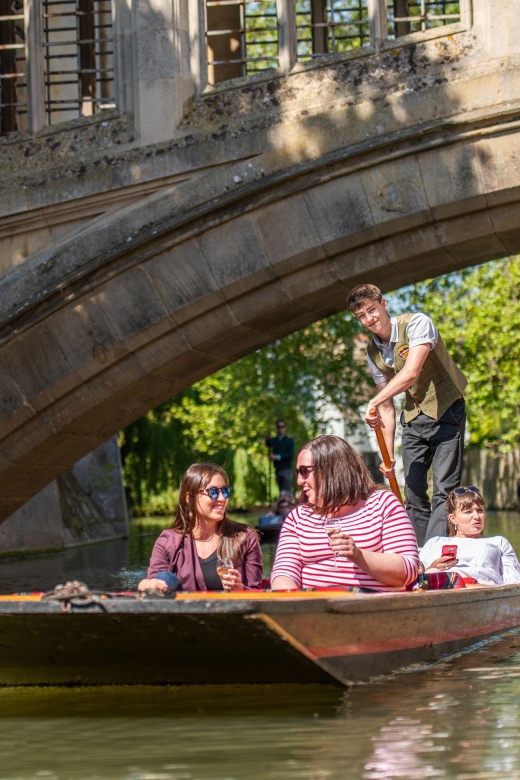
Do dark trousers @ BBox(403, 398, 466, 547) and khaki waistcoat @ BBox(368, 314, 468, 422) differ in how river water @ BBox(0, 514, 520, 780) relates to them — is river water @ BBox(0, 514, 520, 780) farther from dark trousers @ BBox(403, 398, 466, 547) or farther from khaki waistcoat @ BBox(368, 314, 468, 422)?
khaki waistcoat @ BBox(368, 314, 468, 422)

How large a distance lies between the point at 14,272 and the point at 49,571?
11.0 ft

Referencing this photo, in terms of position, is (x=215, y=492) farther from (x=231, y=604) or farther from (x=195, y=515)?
(x=231, y=604)

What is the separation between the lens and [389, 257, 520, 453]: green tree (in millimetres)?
25016

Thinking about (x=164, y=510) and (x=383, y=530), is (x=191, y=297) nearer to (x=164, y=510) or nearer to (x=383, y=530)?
(x=383, y=530)

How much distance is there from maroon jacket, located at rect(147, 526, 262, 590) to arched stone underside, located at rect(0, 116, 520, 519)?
320 centimetres

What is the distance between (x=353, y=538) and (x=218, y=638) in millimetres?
666

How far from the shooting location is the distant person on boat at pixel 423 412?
709 cm

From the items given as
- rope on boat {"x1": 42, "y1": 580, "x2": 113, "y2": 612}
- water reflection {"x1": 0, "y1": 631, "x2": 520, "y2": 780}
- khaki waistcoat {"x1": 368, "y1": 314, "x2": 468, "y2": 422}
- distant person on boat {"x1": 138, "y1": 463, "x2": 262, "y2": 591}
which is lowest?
water reflection {"x1": 0, "y1": 631, "x2": 520, "y2": 780}

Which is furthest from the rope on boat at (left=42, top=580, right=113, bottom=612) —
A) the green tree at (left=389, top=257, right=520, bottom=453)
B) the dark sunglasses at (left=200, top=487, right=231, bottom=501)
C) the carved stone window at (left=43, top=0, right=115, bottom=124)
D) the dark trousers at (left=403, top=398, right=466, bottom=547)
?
the green tree at (left=389, top=257, right=520, bottom=453)

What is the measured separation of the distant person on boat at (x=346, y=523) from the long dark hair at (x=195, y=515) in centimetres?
45

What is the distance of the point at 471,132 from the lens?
806cm

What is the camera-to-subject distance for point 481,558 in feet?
21.8

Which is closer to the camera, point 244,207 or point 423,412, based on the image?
point 423,412

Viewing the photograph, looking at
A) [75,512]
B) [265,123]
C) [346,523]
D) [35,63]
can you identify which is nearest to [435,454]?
[265,123]
